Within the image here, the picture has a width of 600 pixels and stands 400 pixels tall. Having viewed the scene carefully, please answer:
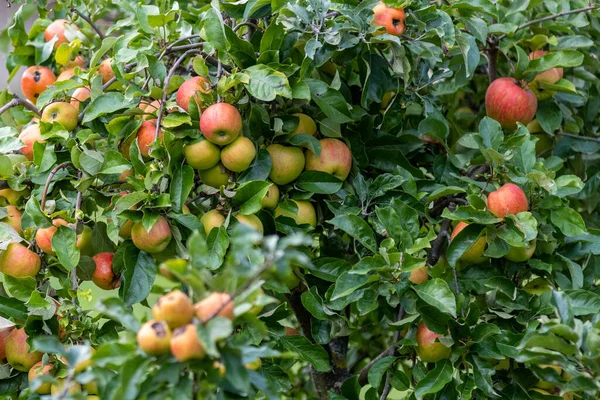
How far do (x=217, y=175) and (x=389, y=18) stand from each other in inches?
18.1

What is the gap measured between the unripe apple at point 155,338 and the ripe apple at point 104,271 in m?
0.60

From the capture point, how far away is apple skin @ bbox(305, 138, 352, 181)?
5.05ft

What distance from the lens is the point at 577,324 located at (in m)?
1.09

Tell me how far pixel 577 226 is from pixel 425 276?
12.0 inches

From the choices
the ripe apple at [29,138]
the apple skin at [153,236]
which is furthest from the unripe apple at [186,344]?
the ripe apple at [29,138]

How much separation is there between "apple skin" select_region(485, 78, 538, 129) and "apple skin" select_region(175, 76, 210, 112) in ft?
2.49

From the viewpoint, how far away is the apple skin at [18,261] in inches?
55.9

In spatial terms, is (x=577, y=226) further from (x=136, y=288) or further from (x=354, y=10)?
(x=136, y=288)

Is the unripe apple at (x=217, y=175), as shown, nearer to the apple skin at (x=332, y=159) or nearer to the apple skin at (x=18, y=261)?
the apple skin at (x=332, y=159)

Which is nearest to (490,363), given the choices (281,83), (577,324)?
(577,324)

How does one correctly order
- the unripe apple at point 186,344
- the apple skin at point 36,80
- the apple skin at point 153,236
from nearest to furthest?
the unripe apple at point 186,344, the apple skin at point 153,236, the apple skin at point 36,80

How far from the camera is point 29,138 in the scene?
157 cm

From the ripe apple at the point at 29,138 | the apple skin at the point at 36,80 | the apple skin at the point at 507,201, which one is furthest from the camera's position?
the apple skin at the point at 36,80

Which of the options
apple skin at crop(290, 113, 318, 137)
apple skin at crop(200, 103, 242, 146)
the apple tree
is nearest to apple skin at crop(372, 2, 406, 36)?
the apple tree
